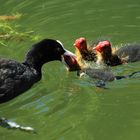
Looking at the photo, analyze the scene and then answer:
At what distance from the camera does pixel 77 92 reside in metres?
7.68

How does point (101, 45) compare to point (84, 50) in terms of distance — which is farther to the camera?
point (84, 50)

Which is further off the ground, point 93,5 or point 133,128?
point 93,5

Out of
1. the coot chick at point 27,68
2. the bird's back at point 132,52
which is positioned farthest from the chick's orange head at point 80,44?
the bird's back at point 132,52

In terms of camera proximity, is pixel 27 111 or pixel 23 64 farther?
pixel 23 64

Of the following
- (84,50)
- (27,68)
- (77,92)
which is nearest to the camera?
(77,92)

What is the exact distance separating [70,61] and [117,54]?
0.79 meters

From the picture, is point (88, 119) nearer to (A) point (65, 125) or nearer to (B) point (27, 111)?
(A) point (65, 125)

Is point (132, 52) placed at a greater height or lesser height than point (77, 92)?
greater

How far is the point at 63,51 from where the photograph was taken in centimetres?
832

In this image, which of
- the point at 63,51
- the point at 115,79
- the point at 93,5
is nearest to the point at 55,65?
the point at 63,51

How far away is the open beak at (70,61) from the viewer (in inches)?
325

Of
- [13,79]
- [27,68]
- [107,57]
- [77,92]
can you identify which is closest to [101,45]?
[107,57]

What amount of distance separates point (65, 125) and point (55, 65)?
1985 mm

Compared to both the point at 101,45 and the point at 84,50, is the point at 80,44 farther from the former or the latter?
the point at 101,45
